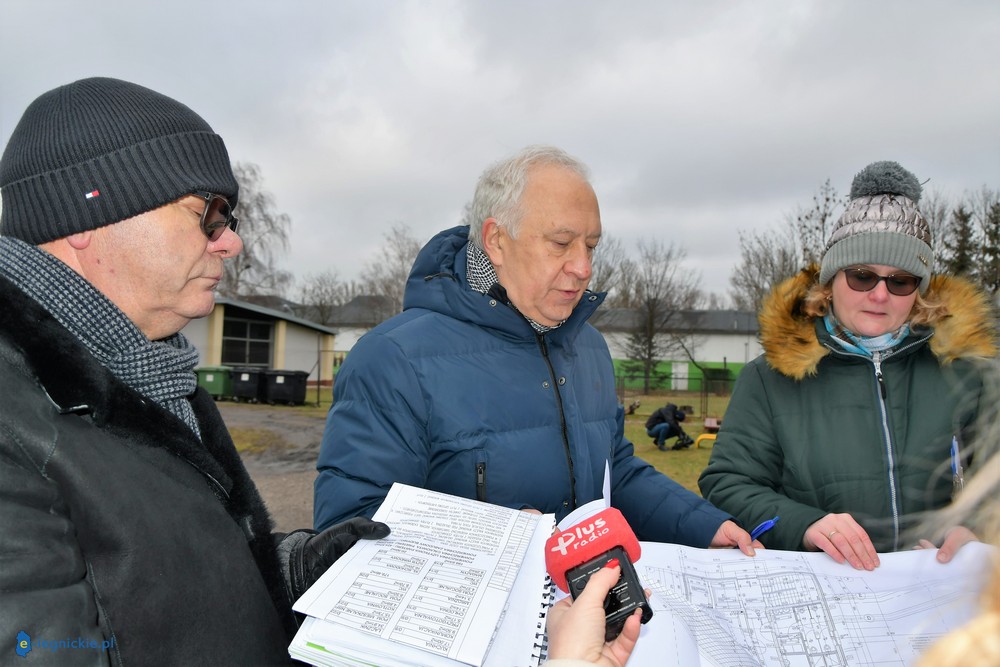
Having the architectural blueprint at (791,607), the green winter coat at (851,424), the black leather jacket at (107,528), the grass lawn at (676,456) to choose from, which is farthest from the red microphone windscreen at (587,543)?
the grass lawn at (676,456)

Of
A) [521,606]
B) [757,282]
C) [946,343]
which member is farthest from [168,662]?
[757,282]

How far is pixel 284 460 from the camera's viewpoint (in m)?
12.2

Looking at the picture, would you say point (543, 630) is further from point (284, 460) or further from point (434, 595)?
point (284, 460)

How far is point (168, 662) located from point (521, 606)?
28.4 inches

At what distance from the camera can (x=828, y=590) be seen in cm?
189

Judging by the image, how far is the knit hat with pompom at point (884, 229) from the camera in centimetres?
266

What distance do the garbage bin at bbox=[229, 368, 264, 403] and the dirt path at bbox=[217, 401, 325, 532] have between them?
84.9 inches

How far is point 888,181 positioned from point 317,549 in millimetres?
2669

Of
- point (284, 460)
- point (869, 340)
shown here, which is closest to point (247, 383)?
point (284, 460)

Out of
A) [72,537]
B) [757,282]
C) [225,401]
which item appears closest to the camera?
[72,537]

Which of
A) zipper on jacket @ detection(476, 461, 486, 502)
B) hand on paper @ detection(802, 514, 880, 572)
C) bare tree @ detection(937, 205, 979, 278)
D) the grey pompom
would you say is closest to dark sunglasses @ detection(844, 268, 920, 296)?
the grey pompom

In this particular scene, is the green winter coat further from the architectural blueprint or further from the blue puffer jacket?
the architectural blueprint

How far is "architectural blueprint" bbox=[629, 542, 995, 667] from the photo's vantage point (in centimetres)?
164

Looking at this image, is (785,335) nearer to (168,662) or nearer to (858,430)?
(858,430)
